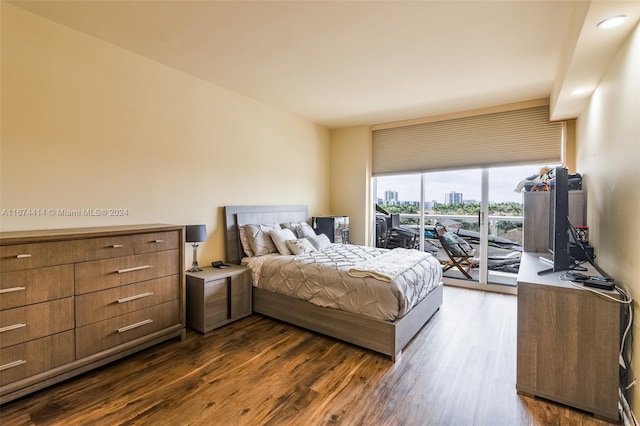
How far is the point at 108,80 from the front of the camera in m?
2.64

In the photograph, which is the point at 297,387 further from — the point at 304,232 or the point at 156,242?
the point at 304,232

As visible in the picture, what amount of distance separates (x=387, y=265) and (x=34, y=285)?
2.76 m

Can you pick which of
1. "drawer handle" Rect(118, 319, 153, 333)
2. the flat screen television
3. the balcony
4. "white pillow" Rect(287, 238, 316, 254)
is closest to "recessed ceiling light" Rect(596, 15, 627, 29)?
the flat screen television

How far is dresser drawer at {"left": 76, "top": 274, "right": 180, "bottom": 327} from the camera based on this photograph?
214 centimetres

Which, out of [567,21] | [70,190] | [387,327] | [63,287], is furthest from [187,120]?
[567,21]

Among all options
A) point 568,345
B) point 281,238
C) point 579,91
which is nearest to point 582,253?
point 568,345

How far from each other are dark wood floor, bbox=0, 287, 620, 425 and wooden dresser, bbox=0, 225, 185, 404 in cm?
19

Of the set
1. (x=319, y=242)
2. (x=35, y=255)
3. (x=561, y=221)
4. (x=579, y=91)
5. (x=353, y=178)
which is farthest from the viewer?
(x=353, y=178)

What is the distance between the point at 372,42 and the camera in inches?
99.8

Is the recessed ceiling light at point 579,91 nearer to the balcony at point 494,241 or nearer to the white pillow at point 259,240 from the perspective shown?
the balcony at point 494,241

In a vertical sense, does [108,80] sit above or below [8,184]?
above

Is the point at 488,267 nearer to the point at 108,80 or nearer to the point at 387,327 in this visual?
the point at 387,327

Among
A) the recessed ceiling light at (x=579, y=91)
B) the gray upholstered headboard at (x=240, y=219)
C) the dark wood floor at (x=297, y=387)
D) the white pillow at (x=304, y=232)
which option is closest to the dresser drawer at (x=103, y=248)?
the dark wood floor at (x=297, y=387)

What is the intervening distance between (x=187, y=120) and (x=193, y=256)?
151 cm
